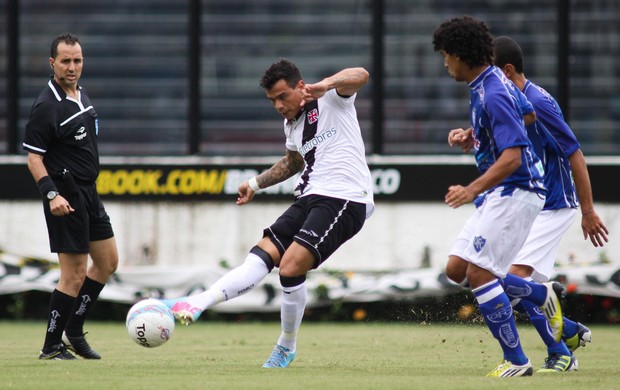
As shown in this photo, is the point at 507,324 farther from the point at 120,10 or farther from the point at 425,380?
the point at 120,10

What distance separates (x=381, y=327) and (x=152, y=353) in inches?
160

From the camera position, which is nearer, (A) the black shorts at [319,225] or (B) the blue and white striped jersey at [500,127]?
(B) the blue and white striped jersey at [500,127]

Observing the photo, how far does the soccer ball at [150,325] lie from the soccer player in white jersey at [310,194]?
15.8 inches

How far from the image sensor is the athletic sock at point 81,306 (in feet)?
29.6

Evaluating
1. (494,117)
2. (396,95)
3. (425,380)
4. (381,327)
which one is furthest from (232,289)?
(396,95)

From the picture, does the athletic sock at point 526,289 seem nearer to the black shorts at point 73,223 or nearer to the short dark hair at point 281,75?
the short dark hair at point 281,75

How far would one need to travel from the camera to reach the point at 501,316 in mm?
7215

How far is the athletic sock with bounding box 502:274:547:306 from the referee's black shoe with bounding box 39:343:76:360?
3.39 meters

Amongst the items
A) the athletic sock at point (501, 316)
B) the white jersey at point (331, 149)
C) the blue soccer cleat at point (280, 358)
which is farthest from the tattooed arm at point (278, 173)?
the athletic sock at point (501, 316)

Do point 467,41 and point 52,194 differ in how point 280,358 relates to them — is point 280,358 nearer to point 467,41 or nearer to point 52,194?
point 52,194

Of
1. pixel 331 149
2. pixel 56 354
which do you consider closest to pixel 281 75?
pixel 331 149

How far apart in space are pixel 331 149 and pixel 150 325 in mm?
1829

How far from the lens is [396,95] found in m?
15.3

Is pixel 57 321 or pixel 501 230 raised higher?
pixel 501 230
